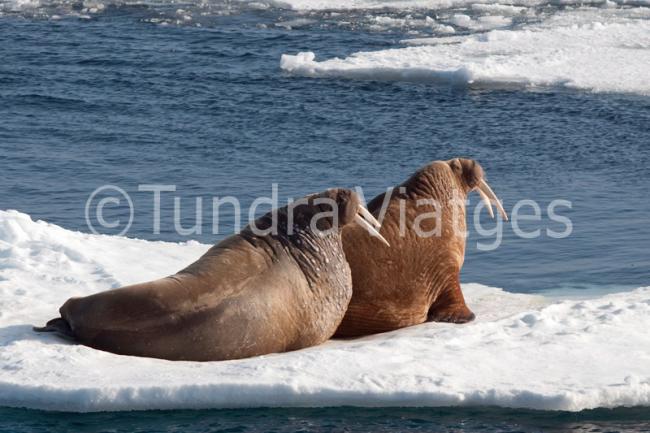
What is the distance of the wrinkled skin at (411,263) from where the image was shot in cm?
802

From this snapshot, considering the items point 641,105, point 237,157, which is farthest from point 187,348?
point 641,105

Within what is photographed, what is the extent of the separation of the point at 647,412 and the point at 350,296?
2.03 metres

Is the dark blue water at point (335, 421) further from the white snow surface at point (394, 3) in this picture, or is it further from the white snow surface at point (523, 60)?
the white snow surface at point (394, 3)

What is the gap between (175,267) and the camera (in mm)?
9148

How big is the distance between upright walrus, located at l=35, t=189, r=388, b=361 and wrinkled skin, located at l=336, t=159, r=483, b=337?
0.34 metres

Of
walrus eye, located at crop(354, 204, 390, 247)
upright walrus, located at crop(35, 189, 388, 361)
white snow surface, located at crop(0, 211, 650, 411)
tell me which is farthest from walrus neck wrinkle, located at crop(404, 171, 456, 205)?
white snow surface, located at crop(0, 211, 650, 411)

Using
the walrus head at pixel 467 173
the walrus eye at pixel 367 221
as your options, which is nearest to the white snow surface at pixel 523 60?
the walrus head at pixel 467 173

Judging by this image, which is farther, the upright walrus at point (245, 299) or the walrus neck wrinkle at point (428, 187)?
the walrus neck wrinkle at point (428, 187)

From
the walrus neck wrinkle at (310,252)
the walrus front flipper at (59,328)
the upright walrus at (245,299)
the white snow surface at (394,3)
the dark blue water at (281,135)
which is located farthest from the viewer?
the white snow surface at (394,3)

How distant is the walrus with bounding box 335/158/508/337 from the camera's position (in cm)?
803

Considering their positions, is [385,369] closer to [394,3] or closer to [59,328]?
[59,328]

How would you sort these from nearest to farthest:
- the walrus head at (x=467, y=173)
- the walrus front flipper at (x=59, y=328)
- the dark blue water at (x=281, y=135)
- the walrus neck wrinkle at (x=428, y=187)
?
the walrus front flipper at (x=59, y=328)
the walrus neck wrinkle at (x=428, y=187)
the walrus head at (x=467, y=173)
the dark blue water at (x=281, y=135)

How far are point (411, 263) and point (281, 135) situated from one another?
791 centimetres

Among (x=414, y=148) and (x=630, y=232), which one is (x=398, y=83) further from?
(x=630, y=232)
